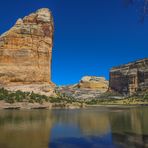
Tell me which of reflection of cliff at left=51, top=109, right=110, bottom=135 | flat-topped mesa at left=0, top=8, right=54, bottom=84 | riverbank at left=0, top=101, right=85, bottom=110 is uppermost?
flat-topped mesa at left=0, top=8, right=54, bottom=84

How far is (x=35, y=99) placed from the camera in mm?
91062

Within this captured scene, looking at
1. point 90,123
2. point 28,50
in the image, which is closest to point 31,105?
point 28,50

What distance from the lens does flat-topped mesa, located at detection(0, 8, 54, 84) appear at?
113562 mm

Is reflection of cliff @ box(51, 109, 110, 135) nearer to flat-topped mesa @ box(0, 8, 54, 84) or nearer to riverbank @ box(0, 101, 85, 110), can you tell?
riverbank @ box(0, 101, 85, 110)

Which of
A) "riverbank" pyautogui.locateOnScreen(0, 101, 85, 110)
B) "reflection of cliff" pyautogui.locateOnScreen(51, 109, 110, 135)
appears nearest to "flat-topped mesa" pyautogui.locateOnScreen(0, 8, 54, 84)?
"riverbank" pyautogui.locateOnScreen(0, 101, 85, 110)

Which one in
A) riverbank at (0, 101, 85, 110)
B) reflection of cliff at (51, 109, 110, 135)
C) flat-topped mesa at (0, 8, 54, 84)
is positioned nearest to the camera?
reflection of cliff at (51, 109, 110, 135)

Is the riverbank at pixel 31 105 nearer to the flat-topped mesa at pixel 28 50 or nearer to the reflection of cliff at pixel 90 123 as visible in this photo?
the flat-topped mesa at pixel 28 50

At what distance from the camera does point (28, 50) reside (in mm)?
117875

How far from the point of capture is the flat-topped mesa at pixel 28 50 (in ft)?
373

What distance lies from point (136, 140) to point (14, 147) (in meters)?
10.8

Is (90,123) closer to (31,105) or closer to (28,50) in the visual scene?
(31,105)

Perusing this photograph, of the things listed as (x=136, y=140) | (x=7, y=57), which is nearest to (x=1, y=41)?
(x=7, y=57)

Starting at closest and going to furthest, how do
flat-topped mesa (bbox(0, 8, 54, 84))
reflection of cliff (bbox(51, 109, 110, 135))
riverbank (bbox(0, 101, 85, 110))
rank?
reflection of cliff (bbox(51, 109, 110, 135)) → riverbank (bbox(0, 101, 85, 110)) → flat-topped mesa (bbox(0, 8, 54, 84))

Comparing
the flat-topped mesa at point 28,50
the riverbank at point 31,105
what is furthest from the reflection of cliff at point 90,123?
the flat-topped mesa at point 28,50
